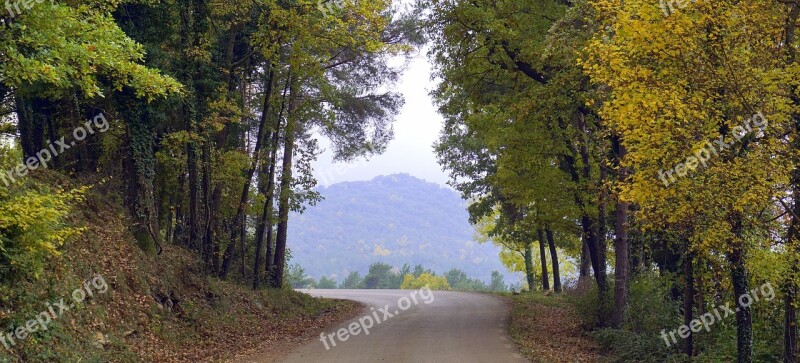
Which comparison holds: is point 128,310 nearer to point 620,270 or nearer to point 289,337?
point 289,337

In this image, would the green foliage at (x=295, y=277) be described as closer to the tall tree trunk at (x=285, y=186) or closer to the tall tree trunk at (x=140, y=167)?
the tall tree trunk at (x=285, y=186)

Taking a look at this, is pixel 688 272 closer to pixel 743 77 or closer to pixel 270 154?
pixel 743 77

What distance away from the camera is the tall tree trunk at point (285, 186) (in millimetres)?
21469

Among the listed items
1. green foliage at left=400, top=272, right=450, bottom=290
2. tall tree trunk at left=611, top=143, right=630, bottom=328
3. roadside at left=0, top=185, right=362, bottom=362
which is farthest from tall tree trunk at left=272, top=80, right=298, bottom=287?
green foliage at left=400, top=272, right=450, bottom=290

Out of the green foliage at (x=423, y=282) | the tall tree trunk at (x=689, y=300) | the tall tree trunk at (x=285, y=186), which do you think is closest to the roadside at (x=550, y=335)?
the tall tree trunk at (x=689, y=300)

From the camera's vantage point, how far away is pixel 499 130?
17.5m

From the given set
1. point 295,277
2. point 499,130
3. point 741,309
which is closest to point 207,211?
point 499,130

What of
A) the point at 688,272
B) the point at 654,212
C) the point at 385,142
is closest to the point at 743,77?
the point at 654,212

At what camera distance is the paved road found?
1266 cm

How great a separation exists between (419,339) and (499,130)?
614 cm

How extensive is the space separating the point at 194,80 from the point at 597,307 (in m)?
12.0

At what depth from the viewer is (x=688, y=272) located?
11.0 m

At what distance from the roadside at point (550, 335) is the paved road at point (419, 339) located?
377mm

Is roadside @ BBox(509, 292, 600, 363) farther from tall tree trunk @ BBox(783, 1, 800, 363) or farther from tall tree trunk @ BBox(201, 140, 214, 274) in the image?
tall tree trunk @ BBox(201, 140, 214, 274)
